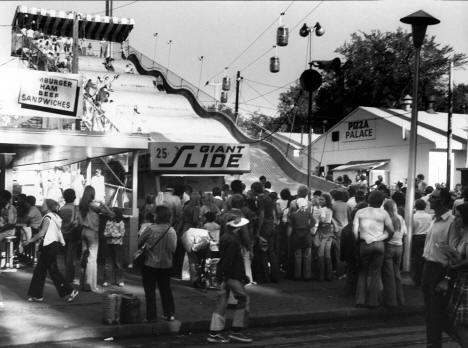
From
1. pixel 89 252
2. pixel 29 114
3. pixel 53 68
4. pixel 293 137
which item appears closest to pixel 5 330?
pixel 89 252

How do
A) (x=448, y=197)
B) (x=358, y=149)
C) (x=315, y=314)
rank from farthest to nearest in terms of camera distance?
(x=358, y=149)
(x=315, y=314)
(x=448, y=197)

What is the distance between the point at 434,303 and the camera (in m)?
7.51

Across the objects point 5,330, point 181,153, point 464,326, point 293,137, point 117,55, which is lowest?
point 5,330

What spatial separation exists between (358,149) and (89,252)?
3701 centimetres

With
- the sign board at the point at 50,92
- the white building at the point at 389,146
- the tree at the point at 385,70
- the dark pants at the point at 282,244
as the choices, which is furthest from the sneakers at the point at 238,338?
the tree at the point at 385,70

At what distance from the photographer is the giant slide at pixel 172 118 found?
32.5 m

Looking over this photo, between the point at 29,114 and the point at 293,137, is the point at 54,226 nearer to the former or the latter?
the point at 29,114

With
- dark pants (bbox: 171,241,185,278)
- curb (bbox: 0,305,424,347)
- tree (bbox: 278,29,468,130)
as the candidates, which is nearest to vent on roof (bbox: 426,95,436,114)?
tree (bbox: 278,29,468,130)

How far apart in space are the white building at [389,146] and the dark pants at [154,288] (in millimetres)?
30193

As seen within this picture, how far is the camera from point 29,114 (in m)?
14.9

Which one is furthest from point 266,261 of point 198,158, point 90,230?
point 198,158

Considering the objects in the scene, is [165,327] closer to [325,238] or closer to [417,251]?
[325,238]

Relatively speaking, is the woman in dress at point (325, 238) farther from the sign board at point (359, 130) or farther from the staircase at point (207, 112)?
the sign board at point (359, 130)

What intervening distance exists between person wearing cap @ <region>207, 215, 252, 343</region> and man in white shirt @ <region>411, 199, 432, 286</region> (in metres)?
5.72
